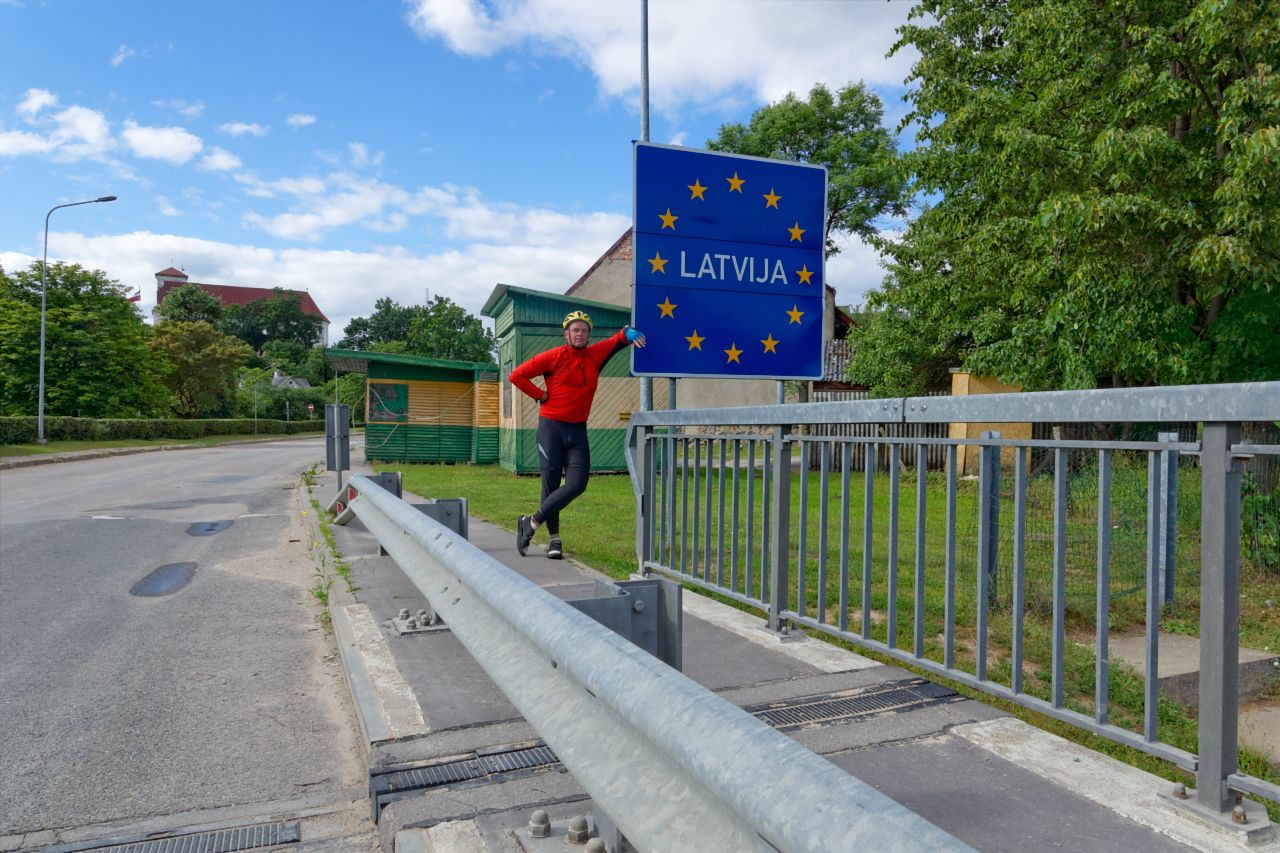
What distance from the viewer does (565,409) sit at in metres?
6.97

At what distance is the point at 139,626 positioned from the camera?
5559mm

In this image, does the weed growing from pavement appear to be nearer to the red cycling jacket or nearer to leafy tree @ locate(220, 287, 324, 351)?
the red cycling jacket

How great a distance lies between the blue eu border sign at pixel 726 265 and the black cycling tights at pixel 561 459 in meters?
1.44

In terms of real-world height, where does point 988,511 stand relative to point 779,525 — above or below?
above

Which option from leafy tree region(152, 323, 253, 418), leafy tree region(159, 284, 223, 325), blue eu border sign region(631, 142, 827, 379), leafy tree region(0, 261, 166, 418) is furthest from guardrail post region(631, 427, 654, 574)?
leafy tree region(159, 284, 223, 325)

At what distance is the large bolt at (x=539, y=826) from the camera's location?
2.28 meters

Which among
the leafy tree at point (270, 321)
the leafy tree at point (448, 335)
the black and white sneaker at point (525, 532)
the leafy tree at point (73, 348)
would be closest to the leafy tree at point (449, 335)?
the leafy tree at point (448, 335)

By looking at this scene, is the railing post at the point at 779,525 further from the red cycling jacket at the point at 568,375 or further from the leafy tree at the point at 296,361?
the leafy tree at the point at 296,361

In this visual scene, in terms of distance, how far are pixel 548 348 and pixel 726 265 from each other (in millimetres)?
13857

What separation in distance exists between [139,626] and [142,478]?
1509 cm

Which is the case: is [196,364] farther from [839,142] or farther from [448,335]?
[839,142]

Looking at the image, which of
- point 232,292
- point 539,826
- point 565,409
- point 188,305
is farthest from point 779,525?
point 232,292

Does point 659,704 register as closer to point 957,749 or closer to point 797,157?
point 957,749

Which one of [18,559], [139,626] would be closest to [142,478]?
[18,559]
